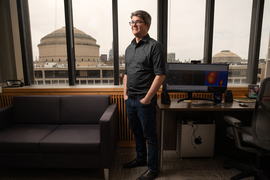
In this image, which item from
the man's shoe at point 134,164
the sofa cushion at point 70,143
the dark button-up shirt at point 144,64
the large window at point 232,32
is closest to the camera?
the dark button-up shirt at point 144,64

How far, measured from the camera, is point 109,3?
245 cm

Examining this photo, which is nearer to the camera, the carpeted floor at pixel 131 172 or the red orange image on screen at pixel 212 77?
the carpeted floor at pixel 131 172

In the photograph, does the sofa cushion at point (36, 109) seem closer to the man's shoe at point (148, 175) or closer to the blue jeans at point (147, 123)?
the blue jeans at point (147, 123)

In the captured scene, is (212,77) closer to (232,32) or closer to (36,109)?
(232,32)

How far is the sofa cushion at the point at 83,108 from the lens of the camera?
84.6 inches

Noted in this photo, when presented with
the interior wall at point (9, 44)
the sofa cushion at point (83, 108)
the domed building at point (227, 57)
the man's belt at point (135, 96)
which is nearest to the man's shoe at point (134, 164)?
the sofa cushion at point (83, 108)

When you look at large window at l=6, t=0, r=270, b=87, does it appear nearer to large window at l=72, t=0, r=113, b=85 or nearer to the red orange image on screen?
large window at l=72, t=0, r=113, b=85

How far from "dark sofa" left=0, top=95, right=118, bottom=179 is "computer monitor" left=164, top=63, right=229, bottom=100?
2.79 ft

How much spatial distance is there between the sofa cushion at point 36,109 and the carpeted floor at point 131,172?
588 millimetres

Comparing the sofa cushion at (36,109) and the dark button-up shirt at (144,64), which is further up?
the dark button-up shirt at (144,64)

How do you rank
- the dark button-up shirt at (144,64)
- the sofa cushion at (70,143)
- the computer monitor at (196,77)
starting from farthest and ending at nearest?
the computer monitor at (196,77)
the sofa cushion at (70,143)
the dark button-up shirt at (144,64)

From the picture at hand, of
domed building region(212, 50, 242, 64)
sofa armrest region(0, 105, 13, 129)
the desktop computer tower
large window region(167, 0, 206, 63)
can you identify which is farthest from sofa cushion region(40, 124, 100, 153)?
domed building region(212, 50, 242, 64)

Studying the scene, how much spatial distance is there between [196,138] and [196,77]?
30.4 inches

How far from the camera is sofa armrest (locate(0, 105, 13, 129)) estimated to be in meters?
2.00
